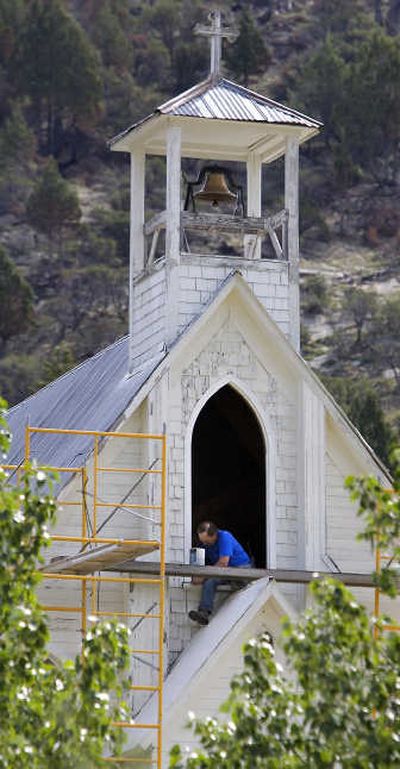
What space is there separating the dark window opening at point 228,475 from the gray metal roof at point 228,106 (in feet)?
10.9

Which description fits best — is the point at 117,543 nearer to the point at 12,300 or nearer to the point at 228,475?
the point at 228,475

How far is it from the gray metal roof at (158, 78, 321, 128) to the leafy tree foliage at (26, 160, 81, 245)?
153 feet

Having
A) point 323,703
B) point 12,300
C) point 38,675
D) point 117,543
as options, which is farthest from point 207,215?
point 12,300

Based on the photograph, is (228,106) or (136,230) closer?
(228,106)

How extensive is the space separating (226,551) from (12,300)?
44.1m

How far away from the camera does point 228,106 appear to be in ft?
110

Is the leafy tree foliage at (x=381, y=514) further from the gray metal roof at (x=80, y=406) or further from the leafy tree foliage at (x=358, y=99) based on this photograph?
the leafy tree foliage at (x=358, y=99)

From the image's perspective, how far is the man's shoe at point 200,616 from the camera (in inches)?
1240

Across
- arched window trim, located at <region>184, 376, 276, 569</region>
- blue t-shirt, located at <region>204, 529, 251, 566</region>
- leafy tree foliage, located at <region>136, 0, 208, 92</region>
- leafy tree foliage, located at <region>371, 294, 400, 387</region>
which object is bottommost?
blue t-shirt, located at <region>204, 529, 251, 566</region>

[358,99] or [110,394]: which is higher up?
[358,99]

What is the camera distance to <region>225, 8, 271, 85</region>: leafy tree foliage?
87.7 m

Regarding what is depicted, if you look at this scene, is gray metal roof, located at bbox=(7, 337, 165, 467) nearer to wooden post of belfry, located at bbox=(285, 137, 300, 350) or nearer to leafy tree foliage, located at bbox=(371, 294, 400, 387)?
wooden post of belfry, located at bbox=(285, 137, 300, 350)

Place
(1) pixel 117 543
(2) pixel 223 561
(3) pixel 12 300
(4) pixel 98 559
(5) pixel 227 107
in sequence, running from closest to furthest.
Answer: (1) pixel 117 543, (4) pixel 98 559, (2) pixel 223 561, (5) pixel 227 107, (3) pixel 12 300

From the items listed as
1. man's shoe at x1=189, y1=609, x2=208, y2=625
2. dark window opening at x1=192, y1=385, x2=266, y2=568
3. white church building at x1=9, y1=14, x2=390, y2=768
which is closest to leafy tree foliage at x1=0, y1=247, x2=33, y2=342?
dark window opening at x1=192, y1=385, x2=266, y2=568
